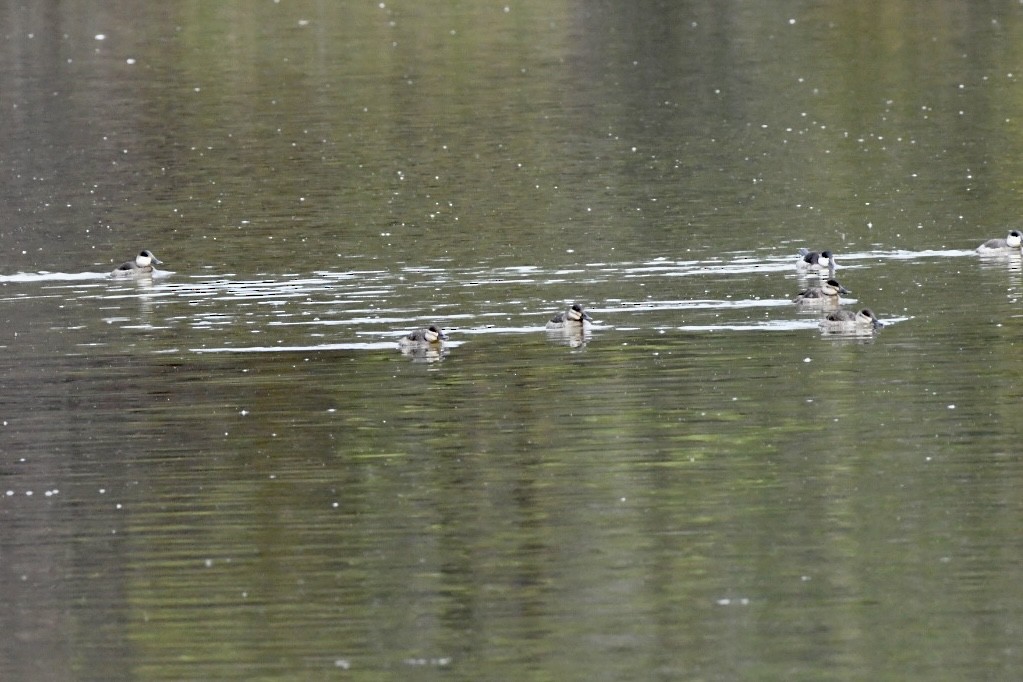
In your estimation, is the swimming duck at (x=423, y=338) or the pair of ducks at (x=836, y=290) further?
the pair of ducks at (x=836, y=290)

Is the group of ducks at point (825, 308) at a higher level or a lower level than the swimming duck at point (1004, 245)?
lower

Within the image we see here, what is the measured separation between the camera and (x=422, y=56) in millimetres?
70438

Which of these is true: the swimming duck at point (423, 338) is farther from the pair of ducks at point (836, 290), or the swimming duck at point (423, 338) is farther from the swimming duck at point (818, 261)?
the swimming duck at point (818, 261)

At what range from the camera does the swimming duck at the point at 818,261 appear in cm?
2970

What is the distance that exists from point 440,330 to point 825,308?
16.2 ft

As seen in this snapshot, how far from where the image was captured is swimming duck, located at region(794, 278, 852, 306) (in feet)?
89.0

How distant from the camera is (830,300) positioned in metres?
27.2

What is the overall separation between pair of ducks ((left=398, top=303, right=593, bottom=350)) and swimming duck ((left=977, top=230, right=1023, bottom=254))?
295 inches

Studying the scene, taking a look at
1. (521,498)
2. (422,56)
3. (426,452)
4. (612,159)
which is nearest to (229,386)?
(426,452)

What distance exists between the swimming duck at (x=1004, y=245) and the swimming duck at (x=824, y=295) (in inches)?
183

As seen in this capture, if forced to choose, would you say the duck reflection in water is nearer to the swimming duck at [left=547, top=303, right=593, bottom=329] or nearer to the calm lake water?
the calm lake water

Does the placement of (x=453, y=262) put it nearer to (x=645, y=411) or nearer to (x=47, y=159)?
(x=645, y=411)

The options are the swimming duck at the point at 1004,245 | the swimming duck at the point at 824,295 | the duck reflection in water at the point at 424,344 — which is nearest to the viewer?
the duck reflection in water at the point at 424,344

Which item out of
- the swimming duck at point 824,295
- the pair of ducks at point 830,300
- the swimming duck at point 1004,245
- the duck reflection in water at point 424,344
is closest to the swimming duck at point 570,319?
the duck reflection in water at point 424,344
